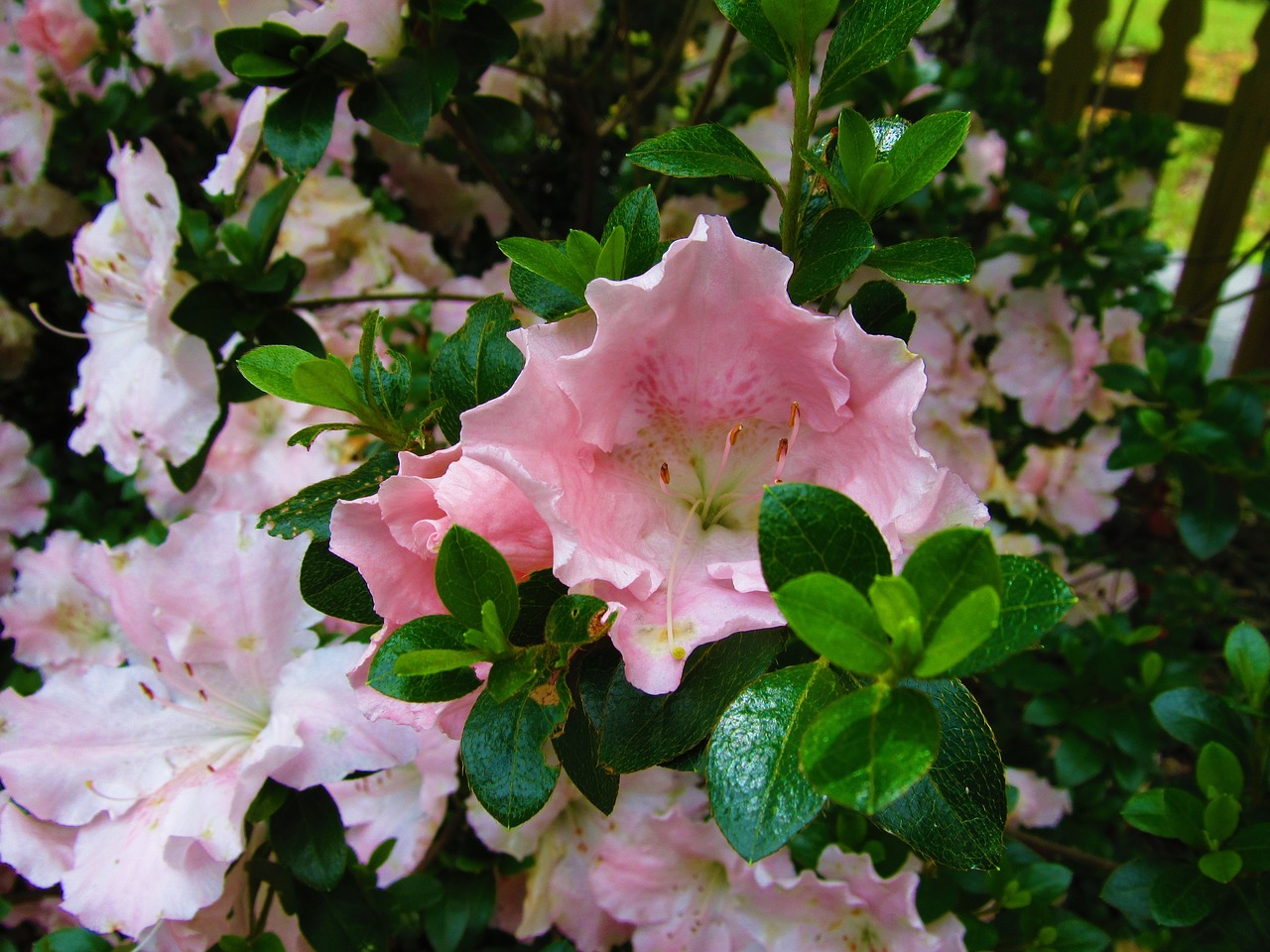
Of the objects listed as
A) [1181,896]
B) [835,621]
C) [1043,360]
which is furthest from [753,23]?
[1043,360]

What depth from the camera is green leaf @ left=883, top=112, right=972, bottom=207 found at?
0.62 meters

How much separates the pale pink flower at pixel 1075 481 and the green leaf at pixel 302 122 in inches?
50.6

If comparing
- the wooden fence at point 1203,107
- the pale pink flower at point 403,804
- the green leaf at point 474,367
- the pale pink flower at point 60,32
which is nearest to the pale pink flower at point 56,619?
the pale pink flower at point 403,804

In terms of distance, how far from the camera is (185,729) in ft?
3.25

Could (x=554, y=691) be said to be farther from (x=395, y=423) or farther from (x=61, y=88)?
(x=61, y=88)

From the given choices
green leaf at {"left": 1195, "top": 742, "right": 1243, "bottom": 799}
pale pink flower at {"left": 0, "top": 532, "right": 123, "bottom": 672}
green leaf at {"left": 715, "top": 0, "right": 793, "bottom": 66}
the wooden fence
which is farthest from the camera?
the wooden fence

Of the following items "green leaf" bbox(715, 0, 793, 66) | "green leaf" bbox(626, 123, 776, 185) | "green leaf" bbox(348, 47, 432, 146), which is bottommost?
"green leaf" bbox(348, 47, 432, 146)

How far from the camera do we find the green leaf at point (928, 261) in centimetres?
62

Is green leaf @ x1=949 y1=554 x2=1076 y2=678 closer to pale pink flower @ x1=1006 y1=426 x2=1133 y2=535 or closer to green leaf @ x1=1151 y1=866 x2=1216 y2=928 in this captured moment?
green leaf @ x1=1151 y1=866 x2=1216 y2=928

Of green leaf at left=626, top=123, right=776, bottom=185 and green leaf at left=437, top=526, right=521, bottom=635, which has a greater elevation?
green leaf at left=626, top=123, right=776, bottom=185

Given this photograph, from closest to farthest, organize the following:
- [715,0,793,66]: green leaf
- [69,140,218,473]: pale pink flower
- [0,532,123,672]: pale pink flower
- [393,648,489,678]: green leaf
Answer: [393,648,489,678]: green leaf
[715,0,793,66]: green leaf
[69,140,218,473]: pale pink flower
[0,532,123,672]: pale pink flower

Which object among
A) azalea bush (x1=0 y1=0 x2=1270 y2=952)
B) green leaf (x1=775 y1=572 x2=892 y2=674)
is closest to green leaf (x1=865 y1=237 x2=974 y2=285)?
azalea bush (x1=0 y1=0 x2=1270 y2=952)

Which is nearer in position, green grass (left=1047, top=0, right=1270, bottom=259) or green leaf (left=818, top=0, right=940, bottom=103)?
green leaf (left=818, top=0, right=940, bottom=103)

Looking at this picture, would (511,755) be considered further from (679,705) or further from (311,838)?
(311,838)
